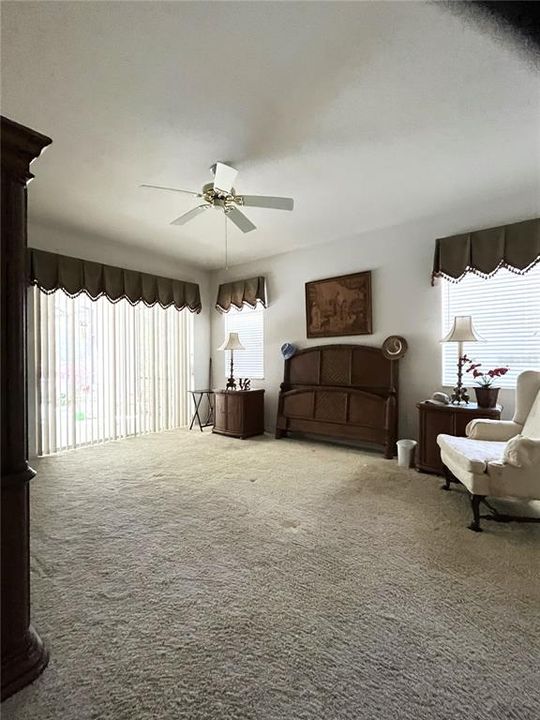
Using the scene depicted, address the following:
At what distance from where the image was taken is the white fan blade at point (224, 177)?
2.35 m

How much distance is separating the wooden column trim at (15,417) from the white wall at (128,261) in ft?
9.83

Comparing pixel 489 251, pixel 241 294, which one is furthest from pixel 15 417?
pixel 241 294

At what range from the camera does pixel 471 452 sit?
93.6 inches

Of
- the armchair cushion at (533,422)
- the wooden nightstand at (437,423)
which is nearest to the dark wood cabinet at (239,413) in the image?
the wooden nightstand at (437,423)

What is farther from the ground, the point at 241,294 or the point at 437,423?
the point at 241,294

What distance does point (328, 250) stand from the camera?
4.47 metres

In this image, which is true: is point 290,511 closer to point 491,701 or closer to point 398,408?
point 491,701

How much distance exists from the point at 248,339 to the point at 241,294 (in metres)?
0.69

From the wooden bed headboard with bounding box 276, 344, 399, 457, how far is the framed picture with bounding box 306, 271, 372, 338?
0.76 ft

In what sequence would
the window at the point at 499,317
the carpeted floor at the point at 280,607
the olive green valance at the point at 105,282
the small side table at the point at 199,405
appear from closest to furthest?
the carpeted floor at the point at 280,607 < the window at the point at 499,317 < the olive green valance at the point at 105,282 < the small side table at the point at 199,405

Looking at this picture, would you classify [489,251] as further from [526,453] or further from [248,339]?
[248,339]

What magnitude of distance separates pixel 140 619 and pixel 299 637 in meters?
0.65

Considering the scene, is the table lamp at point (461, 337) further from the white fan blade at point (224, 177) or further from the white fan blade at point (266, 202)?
the white fan blade at point (224, 177)

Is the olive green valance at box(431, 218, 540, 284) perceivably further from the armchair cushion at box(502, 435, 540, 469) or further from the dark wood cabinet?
the dark wood cabinet
